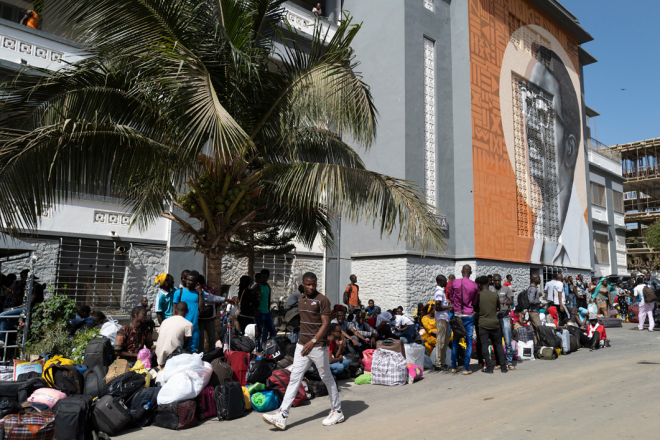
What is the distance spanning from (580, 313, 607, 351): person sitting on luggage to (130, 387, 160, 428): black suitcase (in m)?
10.8

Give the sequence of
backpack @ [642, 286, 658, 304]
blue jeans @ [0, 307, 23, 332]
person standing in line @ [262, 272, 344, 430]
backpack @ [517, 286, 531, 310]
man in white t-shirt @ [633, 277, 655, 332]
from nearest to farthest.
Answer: person standing in line @ [262, 272, 344, 430] → blue jeans @ [0, 307, 23, 332] → backpack @ [517, 286, 531, 310] → backpack @ [642, 286, 658, 304] → man in white t-shirt @ [633, 277, 655, 332]

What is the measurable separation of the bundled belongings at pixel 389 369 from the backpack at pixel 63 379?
462cm

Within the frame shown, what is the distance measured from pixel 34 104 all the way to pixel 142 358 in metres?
4.12

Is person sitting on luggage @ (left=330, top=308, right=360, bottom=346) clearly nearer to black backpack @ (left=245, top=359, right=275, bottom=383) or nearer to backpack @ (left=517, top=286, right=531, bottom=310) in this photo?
black backpack @ (left=245, top=359, right=275, bottom=383)

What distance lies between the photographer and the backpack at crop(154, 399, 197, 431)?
564cm

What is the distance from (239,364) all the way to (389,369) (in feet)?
8.76

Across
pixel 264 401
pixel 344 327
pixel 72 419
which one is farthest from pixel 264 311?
pixel 72 419

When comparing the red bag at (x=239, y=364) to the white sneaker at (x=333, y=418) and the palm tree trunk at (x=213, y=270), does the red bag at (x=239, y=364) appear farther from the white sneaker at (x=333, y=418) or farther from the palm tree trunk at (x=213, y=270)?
the white sneaker at (x=333, y=418)

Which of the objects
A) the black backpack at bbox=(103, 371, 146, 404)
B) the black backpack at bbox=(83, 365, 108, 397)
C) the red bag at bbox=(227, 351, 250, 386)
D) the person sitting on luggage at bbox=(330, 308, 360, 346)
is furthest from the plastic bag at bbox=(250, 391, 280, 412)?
the person sitting on luggage at bbox=(330, 308, 360, 346)

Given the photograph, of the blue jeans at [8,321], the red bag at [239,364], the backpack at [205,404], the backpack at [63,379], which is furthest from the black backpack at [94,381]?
the blue jeans at [8,321]

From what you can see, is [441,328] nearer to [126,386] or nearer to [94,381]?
[126,386]

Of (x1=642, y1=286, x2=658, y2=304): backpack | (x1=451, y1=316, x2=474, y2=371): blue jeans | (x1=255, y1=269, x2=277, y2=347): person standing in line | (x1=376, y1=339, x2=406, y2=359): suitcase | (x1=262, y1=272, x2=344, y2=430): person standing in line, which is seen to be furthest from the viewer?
(x1=642, y1=286, x2=658, y2=304): backpack

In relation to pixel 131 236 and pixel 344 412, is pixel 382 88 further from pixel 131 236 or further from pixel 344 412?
pixel 344 412

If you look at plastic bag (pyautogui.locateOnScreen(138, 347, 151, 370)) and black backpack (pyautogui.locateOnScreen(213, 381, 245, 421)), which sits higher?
plastic bag (pyautogui.locateOnScreen(138, 347, 151, 370))
